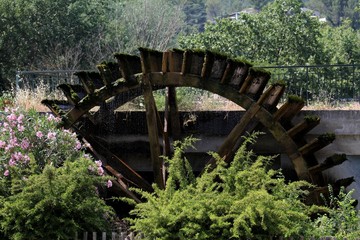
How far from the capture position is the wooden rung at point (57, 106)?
42.9ft

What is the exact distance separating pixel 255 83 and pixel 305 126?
Result: 998 millimetres

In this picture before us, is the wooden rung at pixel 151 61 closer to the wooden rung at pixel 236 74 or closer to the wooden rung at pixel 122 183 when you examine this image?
the wooden rung at pixel 236 74

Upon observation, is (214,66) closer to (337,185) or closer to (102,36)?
(337,185)

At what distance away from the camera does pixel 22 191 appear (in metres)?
10.1

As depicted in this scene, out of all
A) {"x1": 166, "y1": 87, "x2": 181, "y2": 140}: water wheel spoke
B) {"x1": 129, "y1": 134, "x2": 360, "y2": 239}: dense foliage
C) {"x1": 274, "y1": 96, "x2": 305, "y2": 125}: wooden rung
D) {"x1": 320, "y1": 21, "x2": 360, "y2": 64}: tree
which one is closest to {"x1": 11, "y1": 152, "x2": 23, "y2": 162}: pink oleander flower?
{"x1": 129, "y1": 134, "x2": 360, "y2": 239}: dense foliage

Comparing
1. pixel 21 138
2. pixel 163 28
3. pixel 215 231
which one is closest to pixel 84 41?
pixel 163 28

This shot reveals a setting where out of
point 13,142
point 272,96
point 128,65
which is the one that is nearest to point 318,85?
point 272,96

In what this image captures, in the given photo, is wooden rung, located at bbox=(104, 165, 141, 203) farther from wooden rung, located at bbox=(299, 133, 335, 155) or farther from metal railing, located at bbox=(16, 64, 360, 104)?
wooden rung, located at bbox=(299, 133, 335, 155)

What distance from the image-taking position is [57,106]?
43.1ft

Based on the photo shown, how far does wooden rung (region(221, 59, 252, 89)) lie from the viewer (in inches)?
484

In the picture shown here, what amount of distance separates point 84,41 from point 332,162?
24170mm

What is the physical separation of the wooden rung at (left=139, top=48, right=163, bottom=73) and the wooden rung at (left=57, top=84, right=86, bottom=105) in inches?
45.9

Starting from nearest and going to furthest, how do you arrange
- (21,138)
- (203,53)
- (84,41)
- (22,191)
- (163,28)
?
(22,191) → (21,138) → (203,53) → (84,41) → (163,28)

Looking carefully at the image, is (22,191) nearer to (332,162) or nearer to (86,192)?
(86,192)
